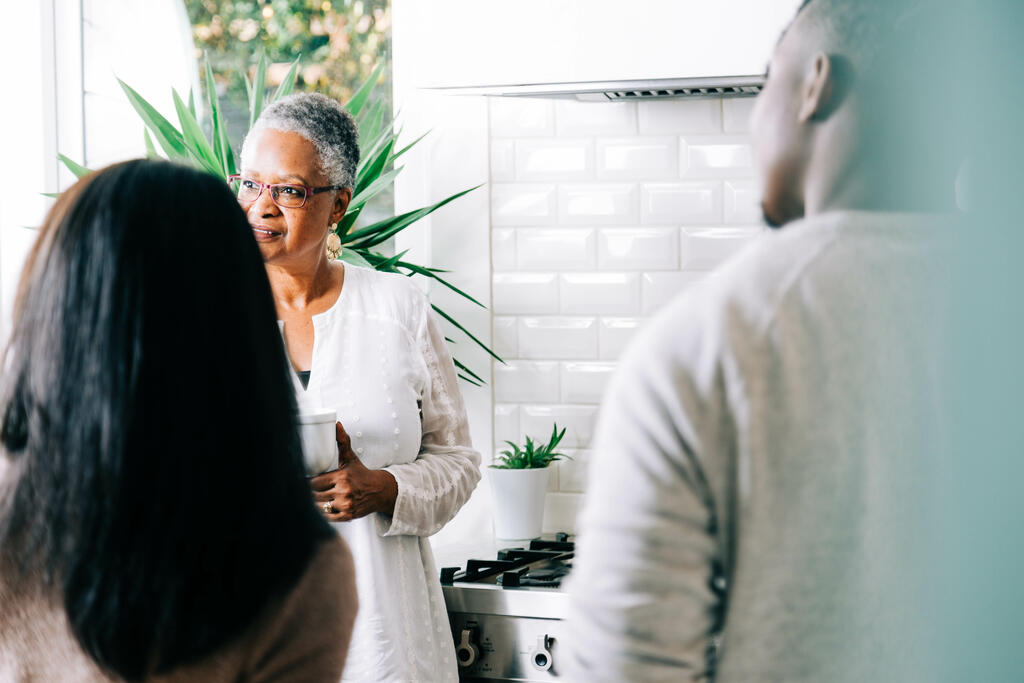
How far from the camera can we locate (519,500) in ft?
7.86

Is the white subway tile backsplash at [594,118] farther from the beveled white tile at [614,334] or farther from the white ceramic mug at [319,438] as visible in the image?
the white ceramic mug at [319,438]

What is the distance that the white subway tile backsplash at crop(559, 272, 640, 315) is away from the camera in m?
2.48

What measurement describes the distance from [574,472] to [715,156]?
802mm

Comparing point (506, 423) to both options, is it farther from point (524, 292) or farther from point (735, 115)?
point (735, 115)

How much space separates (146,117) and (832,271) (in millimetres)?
1940

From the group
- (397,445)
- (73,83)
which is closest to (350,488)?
(397,445)

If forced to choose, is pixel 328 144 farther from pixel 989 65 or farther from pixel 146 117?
pixel 989 65

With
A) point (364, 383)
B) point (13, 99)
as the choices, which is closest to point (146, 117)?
point (13, 99)

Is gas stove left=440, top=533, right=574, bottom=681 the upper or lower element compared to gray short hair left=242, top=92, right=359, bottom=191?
lower

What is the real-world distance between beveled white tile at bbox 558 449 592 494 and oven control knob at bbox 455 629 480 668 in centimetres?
58

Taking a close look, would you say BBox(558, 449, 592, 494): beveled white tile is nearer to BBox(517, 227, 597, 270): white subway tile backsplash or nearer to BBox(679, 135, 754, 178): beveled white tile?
BBox(517, 227, 597, 270): white subway tile backsplash

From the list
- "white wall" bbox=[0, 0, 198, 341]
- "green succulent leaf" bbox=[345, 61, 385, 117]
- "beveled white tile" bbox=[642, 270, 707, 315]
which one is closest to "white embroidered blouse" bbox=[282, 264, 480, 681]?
"green succulent leaf" bbox=[345, 61, 385, 117]

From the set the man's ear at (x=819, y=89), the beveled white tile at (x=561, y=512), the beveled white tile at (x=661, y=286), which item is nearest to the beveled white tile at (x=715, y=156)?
the beveled white tile at (x=661, y=286)

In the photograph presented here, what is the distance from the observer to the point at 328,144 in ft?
6.17
